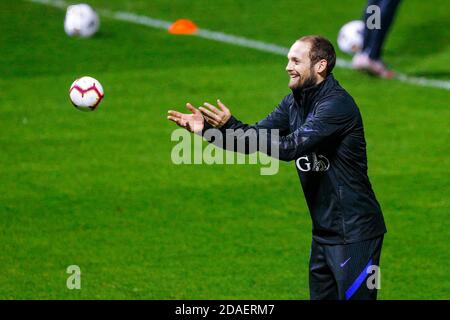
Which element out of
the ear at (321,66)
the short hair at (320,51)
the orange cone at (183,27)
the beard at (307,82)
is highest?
the orange cone at (183,27)

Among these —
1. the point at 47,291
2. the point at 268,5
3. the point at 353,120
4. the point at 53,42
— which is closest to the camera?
the point at 353,120

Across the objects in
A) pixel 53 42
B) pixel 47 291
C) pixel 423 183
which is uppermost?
pixel 53 42

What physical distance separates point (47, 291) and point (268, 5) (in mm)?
9461

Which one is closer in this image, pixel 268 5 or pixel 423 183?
pixel 423 183

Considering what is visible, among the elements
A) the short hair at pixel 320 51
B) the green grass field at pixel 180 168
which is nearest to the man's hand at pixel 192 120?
the short hair at pixel 320 51

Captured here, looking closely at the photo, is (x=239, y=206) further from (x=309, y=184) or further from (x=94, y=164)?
(x=309, y=184)

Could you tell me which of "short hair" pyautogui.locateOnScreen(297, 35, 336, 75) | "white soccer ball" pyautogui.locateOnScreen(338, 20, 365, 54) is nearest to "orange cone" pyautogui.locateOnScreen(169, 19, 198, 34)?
"white soccer ball" pyautogui.locateOnScreen(338, 20, 365, 54)

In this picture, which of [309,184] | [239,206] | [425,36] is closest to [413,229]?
[239,206]

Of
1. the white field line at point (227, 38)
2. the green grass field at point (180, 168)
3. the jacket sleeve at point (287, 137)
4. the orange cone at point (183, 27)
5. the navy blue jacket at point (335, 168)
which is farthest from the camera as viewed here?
the orange cone at point (183, 27)

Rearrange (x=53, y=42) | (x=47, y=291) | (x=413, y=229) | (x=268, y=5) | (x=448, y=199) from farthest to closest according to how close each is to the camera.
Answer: (x=268, y=5), (x=53, y=42), (x=448, y=199), (x=413, y=229), (x=47, y=291)

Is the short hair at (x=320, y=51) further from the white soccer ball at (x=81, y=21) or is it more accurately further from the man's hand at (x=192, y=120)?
the white soccer ball at (x=81, y=21)

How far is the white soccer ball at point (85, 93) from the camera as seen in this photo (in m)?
8.34

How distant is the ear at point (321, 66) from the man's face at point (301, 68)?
0.03 metres

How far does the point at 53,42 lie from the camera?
1521 cm
